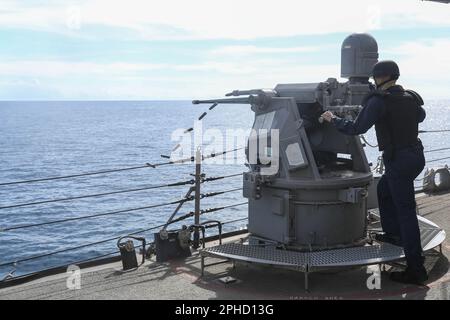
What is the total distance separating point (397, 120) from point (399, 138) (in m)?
0.14

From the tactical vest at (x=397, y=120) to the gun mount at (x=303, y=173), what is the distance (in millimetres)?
584

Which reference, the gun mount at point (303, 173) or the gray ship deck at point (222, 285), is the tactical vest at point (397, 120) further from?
the gray ship deck at point (222, 285)

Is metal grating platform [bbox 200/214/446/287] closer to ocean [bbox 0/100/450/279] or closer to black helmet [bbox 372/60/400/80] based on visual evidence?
ocean [bbox 0/100/450/279]

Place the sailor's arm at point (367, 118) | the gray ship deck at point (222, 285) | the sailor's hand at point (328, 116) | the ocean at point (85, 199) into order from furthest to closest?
the ocean at point (85, 199)
the sailor's hand at point (328, 116)
the gray ship deck at point (222, 285)
the sailor's arm at point (367, 118)

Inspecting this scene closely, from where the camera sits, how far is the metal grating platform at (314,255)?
4520mm

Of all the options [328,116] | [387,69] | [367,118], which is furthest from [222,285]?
[387,69]

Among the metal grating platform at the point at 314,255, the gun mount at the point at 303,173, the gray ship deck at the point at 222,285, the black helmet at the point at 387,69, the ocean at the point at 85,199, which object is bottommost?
the ocean at the point at 85,199

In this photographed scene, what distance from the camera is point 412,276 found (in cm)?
459

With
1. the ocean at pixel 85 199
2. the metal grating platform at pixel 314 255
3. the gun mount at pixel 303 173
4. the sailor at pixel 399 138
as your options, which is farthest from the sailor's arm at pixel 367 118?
the ocean at pixel 85 199

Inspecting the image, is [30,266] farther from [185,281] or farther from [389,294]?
[389,294]

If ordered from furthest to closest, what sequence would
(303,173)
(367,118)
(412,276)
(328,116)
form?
(303,173)
(328,116)
(412,276)
(367,118)

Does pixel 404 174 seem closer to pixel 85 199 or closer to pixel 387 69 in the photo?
pixel 387 69

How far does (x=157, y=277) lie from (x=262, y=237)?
105 cm

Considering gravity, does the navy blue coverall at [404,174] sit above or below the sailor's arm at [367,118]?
below
